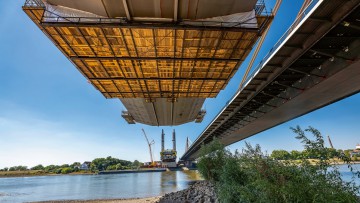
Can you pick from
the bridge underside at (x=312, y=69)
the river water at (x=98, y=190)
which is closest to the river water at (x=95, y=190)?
the river water at (x=98, y=190)

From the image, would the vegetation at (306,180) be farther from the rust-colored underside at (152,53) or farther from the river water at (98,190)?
the rust-colored underside at (152,53)

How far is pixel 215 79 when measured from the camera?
3734cm

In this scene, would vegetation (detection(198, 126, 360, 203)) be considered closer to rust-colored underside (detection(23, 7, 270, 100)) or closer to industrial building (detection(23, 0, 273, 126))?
industrial building (detection(23, 0, 273, 126))

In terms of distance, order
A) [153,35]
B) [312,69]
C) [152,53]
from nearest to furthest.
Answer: [312,69] → [153,35] → [152,53]

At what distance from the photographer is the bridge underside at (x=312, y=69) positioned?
14992mm

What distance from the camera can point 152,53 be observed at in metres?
29.2

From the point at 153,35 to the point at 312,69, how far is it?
15.5 m

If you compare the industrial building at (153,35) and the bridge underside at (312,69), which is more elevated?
the industrial building at (153,35)

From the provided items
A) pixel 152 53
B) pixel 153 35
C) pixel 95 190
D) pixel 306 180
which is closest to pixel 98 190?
pixel 95 190

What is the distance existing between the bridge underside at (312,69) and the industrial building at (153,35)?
495 cm

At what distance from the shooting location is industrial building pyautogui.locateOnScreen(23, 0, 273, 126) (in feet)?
75.4

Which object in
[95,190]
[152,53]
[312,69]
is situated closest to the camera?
[312,69]

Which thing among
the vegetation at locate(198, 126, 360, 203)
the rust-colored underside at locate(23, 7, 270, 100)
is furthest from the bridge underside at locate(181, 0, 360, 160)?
the vegetation at locate(198, 126, 360, 203)

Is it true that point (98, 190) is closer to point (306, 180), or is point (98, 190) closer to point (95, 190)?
point (95, 190)
